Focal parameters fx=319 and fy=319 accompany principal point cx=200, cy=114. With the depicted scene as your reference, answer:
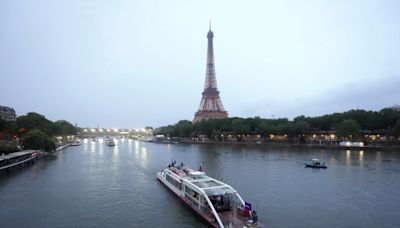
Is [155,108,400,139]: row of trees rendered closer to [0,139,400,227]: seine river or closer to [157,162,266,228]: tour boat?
[0,139,400,227]: seine river

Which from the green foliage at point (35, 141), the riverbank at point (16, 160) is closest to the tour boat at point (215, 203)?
the riverbank at point (16, 160)

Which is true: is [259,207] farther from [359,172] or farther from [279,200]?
[359,172]

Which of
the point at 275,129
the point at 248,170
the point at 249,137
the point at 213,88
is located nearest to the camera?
the point at 248,170

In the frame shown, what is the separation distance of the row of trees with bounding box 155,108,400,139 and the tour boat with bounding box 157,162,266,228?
8016 centimetres

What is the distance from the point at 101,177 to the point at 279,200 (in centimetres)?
2610

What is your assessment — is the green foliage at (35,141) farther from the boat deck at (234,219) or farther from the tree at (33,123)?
the boat deck at (234,219)

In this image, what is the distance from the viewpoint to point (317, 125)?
413ft

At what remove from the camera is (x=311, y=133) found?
407 feet

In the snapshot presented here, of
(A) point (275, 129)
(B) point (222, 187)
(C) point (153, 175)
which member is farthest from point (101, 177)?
(A) point (275, 129)

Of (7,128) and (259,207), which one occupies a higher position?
(7,128)

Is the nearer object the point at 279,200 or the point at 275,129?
the point at 279,200

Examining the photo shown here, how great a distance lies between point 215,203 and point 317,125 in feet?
362

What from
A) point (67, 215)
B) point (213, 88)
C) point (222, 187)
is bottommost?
point (67, 215)

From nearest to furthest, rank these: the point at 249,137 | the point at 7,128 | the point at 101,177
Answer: the point at 101,177 < the point at 7,128 < the point at 249,137
